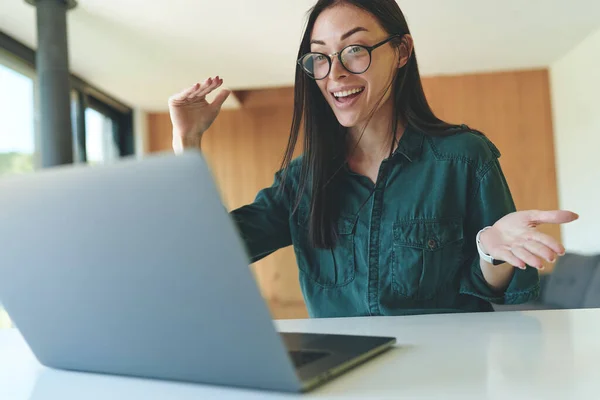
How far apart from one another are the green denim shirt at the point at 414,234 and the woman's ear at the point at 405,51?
0.57 ft

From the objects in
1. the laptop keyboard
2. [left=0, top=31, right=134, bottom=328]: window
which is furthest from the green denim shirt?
[left=0, top=31, right=134, bottom=328]: window

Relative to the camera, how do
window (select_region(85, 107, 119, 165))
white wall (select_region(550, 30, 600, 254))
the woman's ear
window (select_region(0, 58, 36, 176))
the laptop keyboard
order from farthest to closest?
window (select_region(85, 107, 119, 165)), white wall (select_region(550, 30, 600, 254)), window (select_region(0, 58, 36, 176)), the woman's ear, the laptop keyboard

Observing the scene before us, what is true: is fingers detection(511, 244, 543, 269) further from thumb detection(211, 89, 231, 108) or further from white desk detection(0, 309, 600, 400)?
thumb detection(211, 89, 231, 108)

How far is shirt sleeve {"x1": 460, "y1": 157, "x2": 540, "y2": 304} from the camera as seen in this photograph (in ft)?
3.38

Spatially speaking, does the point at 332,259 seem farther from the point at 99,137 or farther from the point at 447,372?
the point at 99,137

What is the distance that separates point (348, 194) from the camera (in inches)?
49.4

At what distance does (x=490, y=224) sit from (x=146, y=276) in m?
0.83

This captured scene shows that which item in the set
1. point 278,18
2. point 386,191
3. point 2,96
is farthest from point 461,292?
point 2,96

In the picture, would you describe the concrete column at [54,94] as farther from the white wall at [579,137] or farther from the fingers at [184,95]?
the white wall at [579,137]

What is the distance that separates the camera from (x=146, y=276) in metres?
0.47

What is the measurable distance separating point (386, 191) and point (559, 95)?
427 centimetres

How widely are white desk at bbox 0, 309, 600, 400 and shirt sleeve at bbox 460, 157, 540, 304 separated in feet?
0.67

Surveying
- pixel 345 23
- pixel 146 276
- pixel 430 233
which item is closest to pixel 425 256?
pixel 430 233

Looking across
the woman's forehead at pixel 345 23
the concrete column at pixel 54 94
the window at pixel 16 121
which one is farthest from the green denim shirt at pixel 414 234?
the window at pixel 16 121
